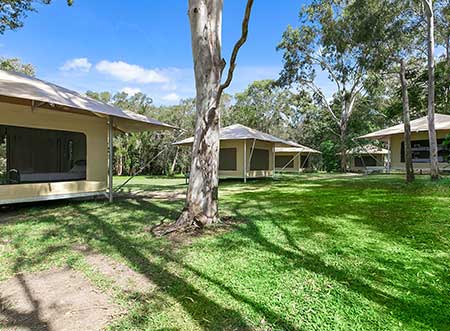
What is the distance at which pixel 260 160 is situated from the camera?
616 inches

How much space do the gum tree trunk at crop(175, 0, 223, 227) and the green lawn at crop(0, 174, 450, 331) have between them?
559mm

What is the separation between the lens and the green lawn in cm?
200

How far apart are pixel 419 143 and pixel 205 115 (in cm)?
1616

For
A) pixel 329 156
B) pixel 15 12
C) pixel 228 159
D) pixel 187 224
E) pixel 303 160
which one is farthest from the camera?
pixel 303 160

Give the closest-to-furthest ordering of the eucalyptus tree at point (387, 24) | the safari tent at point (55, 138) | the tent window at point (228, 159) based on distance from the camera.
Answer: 1. the safari tent at point (55, 138)
2. the eucalyptus tree at point (387, 24)
3. the tent window at point (228, 159)

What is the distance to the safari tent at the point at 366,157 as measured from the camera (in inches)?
967

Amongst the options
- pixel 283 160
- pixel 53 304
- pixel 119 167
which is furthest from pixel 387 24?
pixel 119 167

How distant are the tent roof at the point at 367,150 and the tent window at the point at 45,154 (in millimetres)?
20928

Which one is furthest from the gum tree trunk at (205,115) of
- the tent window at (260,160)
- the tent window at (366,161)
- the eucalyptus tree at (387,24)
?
the tent window at (366,161)

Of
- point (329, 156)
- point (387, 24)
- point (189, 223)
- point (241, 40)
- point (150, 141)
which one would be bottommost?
point (189, 223)

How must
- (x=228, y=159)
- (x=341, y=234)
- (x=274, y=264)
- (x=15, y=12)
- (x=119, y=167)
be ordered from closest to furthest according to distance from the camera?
(x=274, y=264) → (x=341, y=234) → (x=15, y=12) → (x=228, y=159) → (x=119, y=167)

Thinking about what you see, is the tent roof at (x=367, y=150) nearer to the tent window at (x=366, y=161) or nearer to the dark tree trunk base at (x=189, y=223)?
the tent window at (x=366, y=161)

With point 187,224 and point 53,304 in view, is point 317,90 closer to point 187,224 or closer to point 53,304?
point 187,224

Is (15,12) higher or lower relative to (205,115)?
higher
